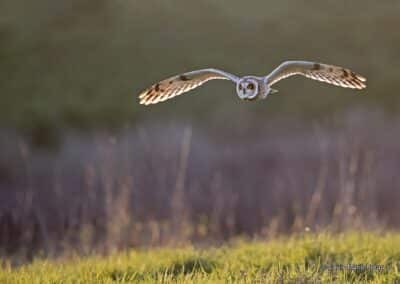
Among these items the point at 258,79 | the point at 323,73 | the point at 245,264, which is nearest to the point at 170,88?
the point at 323,73

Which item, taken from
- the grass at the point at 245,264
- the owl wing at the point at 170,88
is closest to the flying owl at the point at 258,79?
the owl wing at the point at 170,88

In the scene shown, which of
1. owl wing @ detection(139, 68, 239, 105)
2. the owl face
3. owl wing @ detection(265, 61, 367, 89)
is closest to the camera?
the owl face

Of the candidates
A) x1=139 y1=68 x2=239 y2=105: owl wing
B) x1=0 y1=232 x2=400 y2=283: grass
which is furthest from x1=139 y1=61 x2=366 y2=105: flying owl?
x1=0 y1=232 x2=400 y2=283: grass

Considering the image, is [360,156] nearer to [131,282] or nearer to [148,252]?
[148,252]

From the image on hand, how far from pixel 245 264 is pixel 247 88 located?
2486 mm

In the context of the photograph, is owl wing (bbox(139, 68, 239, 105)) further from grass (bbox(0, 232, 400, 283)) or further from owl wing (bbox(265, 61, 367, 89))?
grass (bbox(0, 232, 400, 283))

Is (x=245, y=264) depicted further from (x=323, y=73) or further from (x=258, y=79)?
(x=258, y=79)

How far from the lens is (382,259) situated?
7.05 metres

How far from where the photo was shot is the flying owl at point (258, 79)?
5.04m

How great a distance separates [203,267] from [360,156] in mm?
4414

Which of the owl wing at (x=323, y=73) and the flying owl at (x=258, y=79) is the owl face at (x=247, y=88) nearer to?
the flying owl at (x=258, y=79)

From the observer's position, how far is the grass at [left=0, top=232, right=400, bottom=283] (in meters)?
6.18

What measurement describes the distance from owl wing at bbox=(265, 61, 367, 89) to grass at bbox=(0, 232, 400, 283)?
1.49m

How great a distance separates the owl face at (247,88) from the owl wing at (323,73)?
2.04 feet
